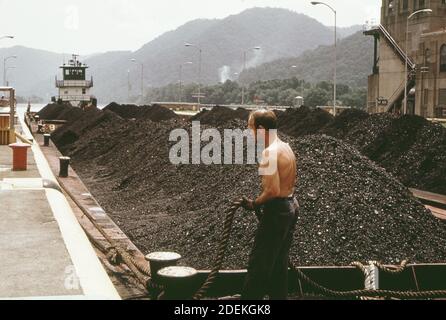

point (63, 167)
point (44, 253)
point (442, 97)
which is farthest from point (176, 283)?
point (442, 97)

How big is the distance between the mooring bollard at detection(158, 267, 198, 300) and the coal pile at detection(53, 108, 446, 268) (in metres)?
3.15

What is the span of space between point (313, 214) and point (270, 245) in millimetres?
4102

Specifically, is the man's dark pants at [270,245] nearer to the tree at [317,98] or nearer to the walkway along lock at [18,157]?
the walkway along lock at [18,157]

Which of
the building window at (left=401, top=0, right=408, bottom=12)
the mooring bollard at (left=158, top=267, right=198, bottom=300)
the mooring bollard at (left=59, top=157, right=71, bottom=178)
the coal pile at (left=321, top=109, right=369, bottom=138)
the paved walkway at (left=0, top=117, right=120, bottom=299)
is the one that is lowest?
the mooring bollard at (left=59, top=157, right=71, bottom=178)

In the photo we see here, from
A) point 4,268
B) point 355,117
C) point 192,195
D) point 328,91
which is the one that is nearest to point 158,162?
point 192,195

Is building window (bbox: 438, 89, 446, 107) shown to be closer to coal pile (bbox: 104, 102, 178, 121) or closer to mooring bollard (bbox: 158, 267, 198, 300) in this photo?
coal pile (bbox: 104, 102, 178, 121)

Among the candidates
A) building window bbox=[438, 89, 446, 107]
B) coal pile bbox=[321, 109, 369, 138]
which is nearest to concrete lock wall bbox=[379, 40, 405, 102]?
building window bbox=[438, 89, 446, 107]

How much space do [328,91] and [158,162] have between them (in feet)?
324

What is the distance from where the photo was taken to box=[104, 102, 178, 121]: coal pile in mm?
40312

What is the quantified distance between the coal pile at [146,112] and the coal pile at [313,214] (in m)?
23.4

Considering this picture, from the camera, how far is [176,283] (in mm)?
5445

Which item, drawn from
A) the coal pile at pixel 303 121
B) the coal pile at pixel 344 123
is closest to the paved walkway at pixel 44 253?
the coal pile at pixel 344 123

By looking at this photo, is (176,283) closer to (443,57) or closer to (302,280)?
(302,280)

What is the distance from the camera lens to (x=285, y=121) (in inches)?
1277
